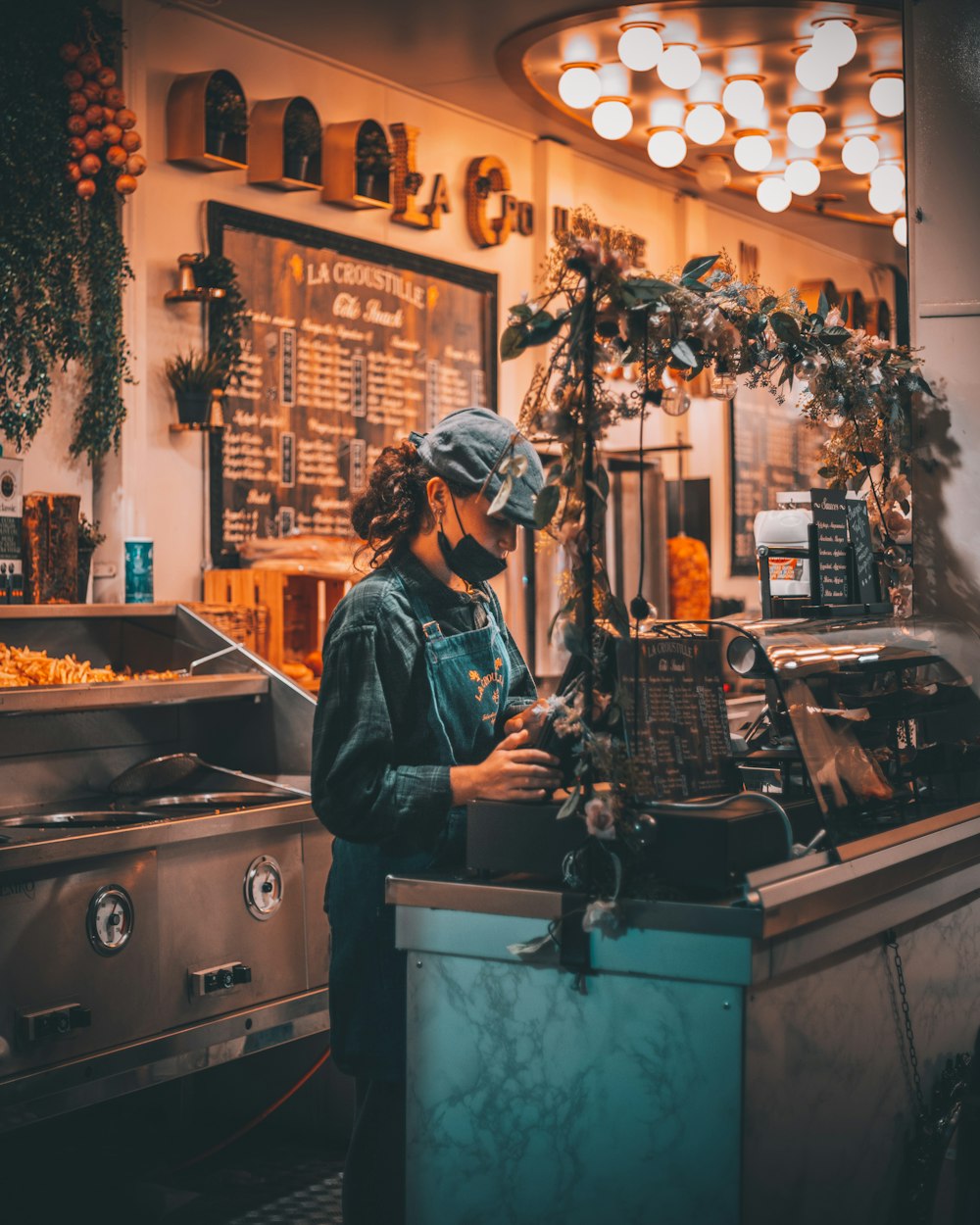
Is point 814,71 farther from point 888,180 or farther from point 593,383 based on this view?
point 593,383

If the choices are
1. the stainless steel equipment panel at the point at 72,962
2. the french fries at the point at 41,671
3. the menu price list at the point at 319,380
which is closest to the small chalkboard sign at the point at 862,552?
the stainless steel equipment panel at the point at 72,962

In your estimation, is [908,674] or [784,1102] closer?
[784,1102]

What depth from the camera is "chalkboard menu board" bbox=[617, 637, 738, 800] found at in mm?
2363

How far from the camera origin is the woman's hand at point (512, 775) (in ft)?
7.82

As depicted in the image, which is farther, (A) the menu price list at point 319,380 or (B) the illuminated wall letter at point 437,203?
(B) the illuminated wall letter at point 437,203

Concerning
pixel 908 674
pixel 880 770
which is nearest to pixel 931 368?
→ pixel 908 674

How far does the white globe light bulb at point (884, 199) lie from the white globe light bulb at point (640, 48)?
183 centimetres

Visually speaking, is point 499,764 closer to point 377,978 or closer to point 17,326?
point 377,978

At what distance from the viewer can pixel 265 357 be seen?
18.3 feet

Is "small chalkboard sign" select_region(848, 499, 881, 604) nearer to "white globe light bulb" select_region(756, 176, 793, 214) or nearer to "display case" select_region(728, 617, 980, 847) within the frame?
"display case" select_region(728, 617, 980, 847)

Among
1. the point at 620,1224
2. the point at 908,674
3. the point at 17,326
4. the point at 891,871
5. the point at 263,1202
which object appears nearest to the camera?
the point at 620,1224

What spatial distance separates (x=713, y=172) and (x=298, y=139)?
9.07 ft

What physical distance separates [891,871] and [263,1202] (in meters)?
2.10

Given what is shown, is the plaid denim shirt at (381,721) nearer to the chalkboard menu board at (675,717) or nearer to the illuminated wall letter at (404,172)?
the chalkboard menu board at (675,717)
